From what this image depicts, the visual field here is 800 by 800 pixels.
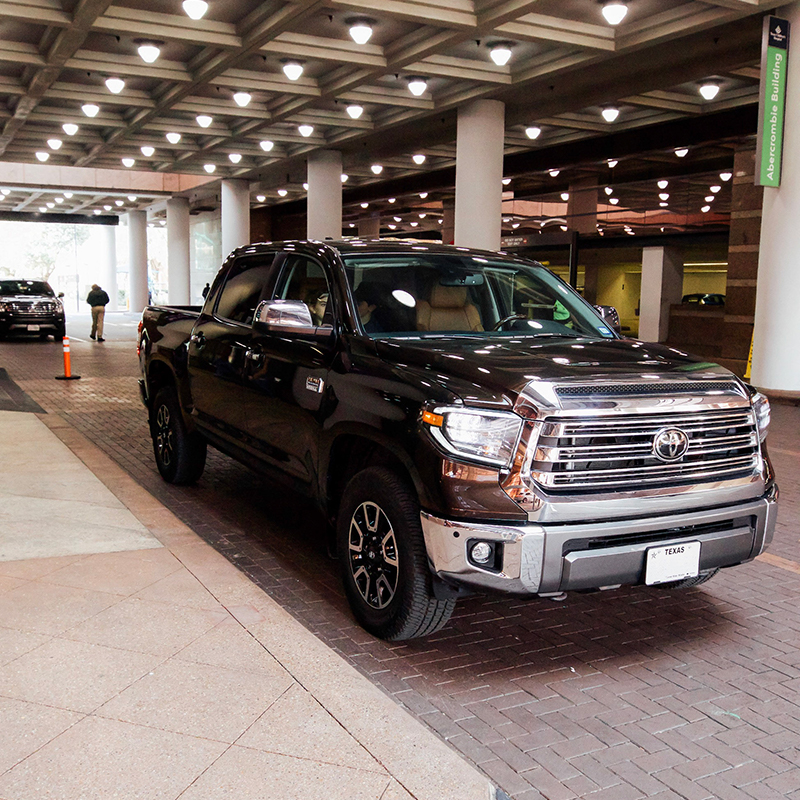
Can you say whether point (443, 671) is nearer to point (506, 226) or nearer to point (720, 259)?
point (506, 226)

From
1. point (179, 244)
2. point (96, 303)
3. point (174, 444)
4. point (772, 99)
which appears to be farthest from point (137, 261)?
point (174, 444)

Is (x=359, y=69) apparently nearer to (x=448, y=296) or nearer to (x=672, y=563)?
(x=448, y=296)

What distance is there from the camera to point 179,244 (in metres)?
41.5

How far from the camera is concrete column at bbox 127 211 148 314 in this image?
49156 millimetres

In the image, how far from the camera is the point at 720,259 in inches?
1339

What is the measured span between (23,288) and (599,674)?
1046 inches

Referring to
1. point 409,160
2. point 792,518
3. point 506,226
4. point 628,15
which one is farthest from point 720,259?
point 792,518

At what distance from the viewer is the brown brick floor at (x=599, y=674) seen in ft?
11.0

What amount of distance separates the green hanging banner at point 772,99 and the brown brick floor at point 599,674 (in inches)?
345

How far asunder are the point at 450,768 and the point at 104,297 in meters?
25.8

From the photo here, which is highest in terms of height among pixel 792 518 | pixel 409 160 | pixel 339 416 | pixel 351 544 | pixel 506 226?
pixel 409 160

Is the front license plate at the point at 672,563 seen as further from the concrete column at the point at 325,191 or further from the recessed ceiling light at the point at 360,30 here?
the concrete column at the point at 325,191

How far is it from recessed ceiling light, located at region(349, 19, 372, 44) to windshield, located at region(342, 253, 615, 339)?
10.9m

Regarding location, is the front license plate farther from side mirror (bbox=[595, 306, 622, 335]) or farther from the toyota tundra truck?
side mirror (bbox=[595, 306, 622, 335])
